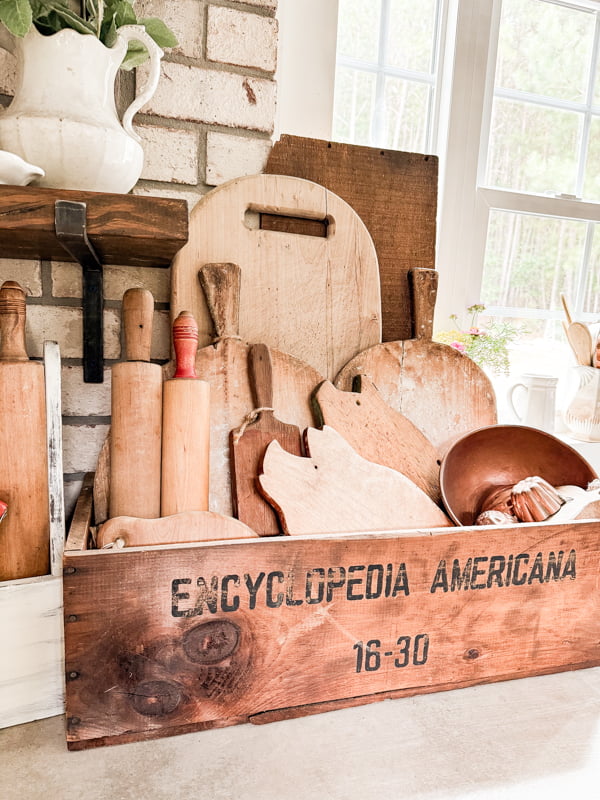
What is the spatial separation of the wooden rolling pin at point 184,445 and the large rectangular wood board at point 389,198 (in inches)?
18.3

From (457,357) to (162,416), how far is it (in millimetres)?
542

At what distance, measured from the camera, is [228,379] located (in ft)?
2.81

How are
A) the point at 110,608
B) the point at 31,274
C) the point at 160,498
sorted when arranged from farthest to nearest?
the point at 31,274, the point at 160,498, the point at 110,608

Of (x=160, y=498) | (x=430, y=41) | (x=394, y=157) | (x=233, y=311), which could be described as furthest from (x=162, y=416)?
(x=430, y=41)

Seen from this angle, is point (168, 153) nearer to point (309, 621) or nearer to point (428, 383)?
point (428, 383)

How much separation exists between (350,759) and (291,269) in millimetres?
700

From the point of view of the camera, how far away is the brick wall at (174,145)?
89 centimetres

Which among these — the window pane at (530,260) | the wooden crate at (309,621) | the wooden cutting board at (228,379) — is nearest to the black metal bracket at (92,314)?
the wooden cutting board at (228,379)

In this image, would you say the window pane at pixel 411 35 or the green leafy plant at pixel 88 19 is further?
the window pane at pixel 411 35

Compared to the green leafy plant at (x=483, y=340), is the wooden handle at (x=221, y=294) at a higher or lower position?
higher

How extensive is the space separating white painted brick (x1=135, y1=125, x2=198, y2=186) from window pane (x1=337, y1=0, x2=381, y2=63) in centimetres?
61

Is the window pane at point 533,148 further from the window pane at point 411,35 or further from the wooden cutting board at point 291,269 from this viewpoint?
the wooden cutting board at point 291,269

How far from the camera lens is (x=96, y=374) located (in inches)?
35.4

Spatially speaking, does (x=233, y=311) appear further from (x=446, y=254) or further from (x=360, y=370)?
(x=446, y=254)
